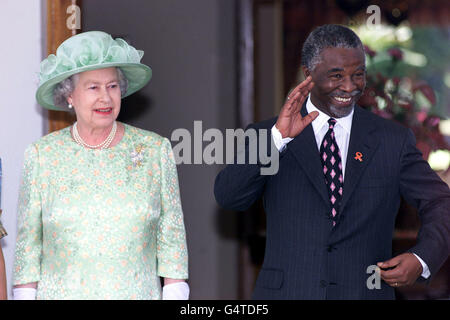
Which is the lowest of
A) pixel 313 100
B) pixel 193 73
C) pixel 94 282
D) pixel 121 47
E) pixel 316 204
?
pixel 94 282

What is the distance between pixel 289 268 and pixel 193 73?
3.00 m

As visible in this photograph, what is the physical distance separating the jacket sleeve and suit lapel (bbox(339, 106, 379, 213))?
5.5 inches

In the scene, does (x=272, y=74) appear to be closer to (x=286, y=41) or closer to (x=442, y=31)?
(x=286, y=41)

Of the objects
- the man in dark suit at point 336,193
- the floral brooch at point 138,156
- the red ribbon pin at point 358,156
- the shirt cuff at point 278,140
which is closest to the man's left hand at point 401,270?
the man in dark suit at point 336,193

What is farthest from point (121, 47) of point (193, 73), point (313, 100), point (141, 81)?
point (193, 73)

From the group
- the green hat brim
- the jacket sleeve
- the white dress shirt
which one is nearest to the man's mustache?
the white dress shirt

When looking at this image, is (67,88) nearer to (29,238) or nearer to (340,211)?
(29,238)

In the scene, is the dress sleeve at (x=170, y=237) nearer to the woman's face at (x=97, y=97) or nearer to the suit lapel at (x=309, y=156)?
the woman's face at (x=97, y=97)

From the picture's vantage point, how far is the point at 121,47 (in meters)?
2.79

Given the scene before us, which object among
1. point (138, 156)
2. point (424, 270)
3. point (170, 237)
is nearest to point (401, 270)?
point (424, 270)

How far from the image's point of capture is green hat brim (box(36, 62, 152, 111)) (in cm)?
273

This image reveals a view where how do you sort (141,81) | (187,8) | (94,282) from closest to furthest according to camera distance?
(94,282), (141,81), (187,8)

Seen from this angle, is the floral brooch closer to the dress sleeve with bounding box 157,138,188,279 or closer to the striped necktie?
the dress sleeve with bounding box 157,138,188,279

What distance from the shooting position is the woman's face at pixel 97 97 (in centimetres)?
272
